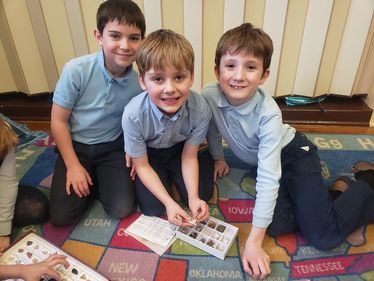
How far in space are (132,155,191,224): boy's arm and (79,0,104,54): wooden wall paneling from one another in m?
0.73

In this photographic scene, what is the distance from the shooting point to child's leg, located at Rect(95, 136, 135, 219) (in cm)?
99

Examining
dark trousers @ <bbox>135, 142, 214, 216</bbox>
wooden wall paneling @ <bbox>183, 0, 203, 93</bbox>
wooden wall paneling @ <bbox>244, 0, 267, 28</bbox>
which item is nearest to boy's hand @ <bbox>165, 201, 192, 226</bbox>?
dark trousers @ <bbox>135, 142, 214, 216</bbox>

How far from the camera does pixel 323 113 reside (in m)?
1.51

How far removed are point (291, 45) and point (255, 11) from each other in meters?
0.22

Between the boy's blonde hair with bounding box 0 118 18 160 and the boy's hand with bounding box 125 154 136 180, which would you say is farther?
the boy's hand with bounding box 125 154 136 180

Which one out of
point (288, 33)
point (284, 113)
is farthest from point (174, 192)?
point (288, 33)

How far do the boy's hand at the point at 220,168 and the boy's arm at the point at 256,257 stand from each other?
318 mm

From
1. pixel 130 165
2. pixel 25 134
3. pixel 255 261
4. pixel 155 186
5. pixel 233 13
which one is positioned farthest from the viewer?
pixel 25 134

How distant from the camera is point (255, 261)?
2.72 ft

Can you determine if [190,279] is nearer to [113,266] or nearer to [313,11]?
[113,266]

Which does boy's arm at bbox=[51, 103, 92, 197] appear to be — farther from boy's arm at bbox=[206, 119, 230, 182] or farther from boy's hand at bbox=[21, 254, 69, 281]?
boy's arm at bbox=[206, 119, 230, 182]

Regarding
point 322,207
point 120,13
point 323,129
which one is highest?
point 120,13

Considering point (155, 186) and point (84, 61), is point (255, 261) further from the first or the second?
point (84, 61)

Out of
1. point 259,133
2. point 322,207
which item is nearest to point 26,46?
point 259,133
